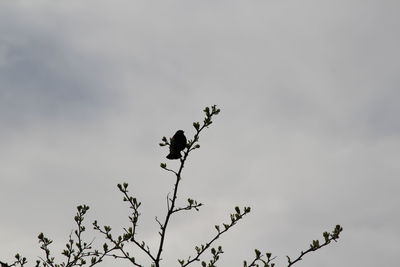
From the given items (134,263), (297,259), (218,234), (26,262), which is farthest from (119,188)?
(297,259)

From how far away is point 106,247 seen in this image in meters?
7.09

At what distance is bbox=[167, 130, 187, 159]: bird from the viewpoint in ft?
21.2

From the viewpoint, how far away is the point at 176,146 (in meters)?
6.48

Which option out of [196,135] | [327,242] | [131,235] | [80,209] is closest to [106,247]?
[131,235]

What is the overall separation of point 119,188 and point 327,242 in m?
3.39

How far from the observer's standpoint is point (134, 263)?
6234 mm

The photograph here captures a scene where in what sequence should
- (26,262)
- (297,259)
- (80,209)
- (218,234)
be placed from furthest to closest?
1. (80,209)
2. (26,262)
3. (218,234)
4. (297,259)

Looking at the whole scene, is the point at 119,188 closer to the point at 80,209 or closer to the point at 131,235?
the point at 131,235

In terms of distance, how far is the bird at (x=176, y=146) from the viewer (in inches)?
255

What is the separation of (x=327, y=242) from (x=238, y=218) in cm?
142

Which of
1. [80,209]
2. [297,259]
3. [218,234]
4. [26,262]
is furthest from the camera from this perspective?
[80,209]

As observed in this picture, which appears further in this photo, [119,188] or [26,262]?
[26,262]

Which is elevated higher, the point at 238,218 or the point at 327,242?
the point at 238,218

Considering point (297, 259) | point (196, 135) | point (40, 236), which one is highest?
point (196, 135)
